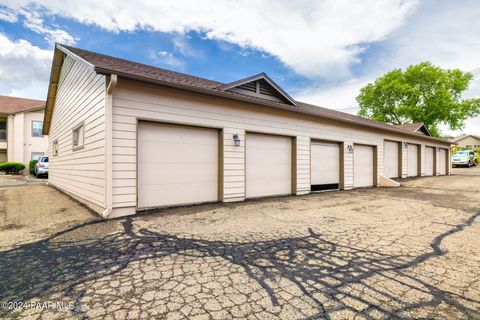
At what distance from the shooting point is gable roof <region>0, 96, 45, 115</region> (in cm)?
1894

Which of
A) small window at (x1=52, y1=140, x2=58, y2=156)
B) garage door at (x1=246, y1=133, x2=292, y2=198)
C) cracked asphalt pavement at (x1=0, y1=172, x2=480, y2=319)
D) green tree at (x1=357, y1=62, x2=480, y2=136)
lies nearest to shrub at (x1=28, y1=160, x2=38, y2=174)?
small window at (x1=52, y1=140, x2=58, y2=156)

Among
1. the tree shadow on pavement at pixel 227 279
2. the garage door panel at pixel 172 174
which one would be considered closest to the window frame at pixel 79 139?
the garage door panel at pixel 172 174

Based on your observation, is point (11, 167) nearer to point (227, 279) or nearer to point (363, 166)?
point (227, 279)

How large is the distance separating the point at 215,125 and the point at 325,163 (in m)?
5.19

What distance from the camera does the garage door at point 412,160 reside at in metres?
14.1

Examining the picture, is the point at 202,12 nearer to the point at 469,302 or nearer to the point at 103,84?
the point at 103,84

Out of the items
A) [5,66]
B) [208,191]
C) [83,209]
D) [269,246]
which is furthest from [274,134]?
[5,66]

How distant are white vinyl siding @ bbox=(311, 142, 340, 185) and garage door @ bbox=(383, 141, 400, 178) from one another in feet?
14.5

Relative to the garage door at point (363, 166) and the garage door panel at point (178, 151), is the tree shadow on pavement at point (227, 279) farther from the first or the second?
the garage door at point (363, 166)

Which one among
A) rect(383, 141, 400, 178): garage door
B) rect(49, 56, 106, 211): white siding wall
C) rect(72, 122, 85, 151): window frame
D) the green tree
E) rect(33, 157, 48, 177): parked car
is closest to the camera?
rect(49, 56, 106, 211): white siding wall

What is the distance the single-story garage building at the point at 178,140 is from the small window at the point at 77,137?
→ 4 centimetres

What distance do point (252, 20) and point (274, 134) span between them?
496 cm

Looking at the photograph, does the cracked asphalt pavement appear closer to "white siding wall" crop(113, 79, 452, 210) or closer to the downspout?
the downspout

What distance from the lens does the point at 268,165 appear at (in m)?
7.41
